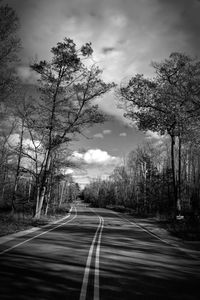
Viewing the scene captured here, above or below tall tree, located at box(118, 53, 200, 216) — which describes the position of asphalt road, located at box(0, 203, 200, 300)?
below

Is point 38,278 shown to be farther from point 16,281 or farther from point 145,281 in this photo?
point 145,281

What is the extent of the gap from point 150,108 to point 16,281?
1771 centimetres

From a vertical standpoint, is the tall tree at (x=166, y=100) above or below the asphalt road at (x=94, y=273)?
above

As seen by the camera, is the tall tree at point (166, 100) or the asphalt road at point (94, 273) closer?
the asphalt road at point (94, 273)

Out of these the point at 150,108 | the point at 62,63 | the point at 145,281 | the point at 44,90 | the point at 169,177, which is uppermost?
the point at 62,63

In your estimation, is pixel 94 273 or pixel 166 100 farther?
pixel 166 100

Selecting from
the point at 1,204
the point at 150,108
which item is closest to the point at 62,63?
the point at 150,108

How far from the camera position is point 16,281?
612 centimetres

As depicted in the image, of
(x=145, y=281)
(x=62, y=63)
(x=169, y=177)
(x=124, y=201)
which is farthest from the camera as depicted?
(x=124, y=201)

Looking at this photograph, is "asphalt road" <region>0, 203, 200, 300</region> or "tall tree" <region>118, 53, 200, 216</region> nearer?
"asphalt road" <region>0, 203, 200, 300</region>

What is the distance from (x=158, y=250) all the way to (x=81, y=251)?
3229 millimetres

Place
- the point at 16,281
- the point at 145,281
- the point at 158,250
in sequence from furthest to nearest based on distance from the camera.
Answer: the point at 158,250 → the point at 145,281 → the point at 16,281

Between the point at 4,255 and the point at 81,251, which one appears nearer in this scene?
the point at 4,255

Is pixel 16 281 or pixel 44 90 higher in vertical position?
pixel 44 90
